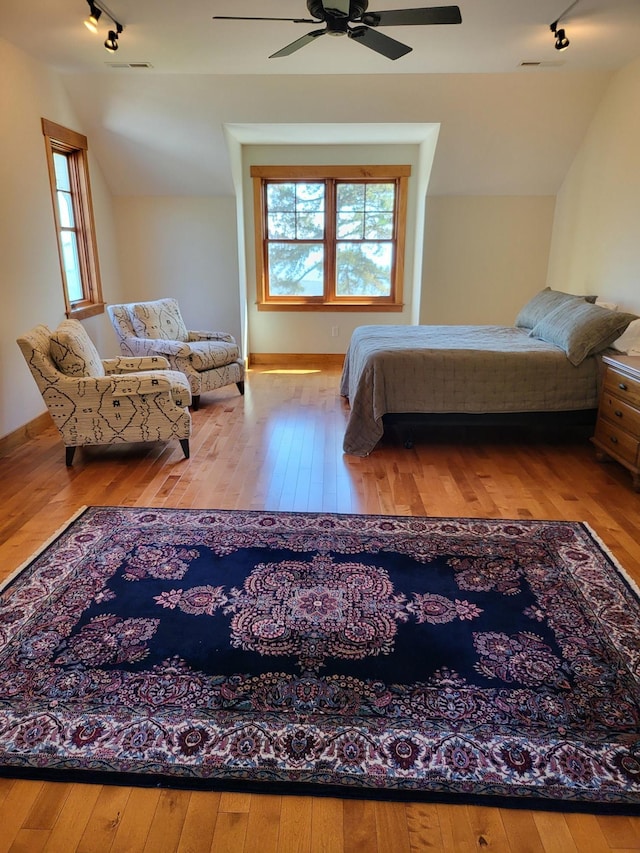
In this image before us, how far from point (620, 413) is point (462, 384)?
97 cm

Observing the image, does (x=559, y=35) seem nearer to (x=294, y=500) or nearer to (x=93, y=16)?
(x=93, y=16)

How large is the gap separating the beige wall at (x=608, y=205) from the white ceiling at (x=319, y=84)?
7.3 inches

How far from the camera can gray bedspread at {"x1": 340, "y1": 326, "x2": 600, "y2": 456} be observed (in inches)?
152

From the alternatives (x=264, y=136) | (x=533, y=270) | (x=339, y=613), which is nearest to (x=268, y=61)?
(x=264, y=136)

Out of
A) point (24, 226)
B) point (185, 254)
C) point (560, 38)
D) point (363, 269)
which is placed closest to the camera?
point (560, 38)

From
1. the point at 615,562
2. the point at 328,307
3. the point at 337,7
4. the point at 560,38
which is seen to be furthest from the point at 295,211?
the point at 615,562

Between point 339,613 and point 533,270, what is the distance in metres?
5.22

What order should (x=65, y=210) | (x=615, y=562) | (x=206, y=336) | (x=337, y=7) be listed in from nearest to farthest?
(x=615, y=562) < (x=337, y=7) < (x=65, y=210) < (x=206, y=336)

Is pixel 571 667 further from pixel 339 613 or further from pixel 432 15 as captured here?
pixel 432 15

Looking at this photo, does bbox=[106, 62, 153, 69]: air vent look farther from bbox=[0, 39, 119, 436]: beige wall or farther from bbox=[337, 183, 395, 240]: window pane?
bbox=[337, 183, 395, 240]: window pane

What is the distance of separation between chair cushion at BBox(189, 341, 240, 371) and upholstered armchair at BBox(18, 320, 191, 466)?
3.64 feet

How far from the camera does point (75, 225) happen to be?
534 centimetres

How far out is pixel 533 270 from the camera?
6246 millimetres

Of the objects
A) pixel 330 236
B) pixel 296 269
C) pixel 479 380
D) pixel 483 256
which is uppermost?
pixel 330 236
